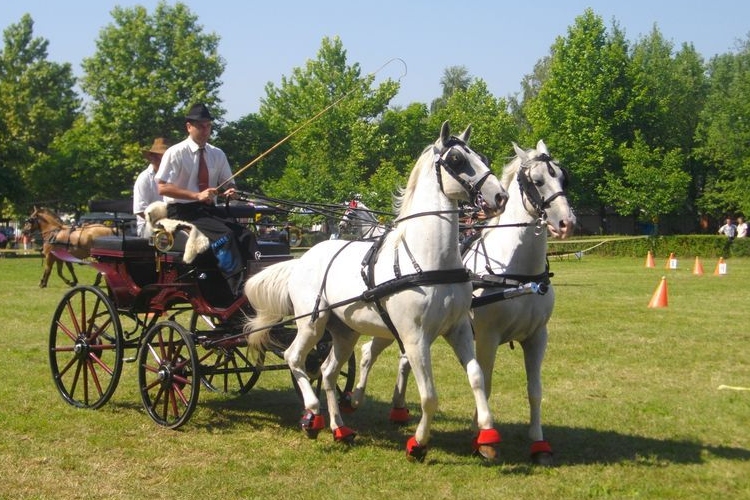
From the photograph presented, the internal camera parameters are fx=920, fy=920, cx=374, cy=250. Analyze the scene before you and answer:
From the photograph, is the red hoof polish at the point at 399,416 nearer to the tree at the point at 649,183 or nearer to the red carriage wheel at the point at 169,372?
the red carriage wheel at the point at 169,372

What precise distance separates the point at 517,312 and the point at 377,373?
4045mm

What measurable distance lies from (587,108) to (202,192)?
47.1m

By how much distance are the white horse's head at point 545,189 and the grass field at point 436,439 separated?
173 cm

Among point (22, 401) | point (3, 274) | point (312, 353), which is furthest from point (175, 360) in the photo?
point (3, 274)

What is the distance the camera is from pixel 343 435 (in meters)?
7.23

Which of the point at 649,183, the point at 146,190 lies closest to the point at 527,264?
the point at 146,190

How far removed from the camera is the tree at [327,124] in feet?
140

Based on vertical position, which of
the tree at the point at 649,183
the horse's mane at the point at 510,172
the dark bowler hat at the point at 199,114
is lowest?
the horse's mane at the point at 510,172

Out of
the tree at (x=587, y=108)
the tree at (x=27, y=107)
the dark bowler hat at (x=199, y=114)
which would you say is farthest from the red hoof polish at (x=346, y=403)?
the tree at (x=587, y=108)

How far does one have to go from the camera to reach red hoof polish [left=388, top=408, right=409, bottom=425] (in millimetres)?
8008

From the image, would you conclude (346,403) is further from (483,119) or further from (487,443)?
(483,119)

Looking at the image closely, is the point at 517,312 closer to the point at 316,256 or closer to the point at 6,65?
the point at 316,256

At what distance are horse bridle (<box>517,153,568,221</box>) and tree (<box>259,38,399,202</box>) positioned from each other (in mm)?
34240

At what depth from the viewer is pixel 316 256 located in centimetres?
755
